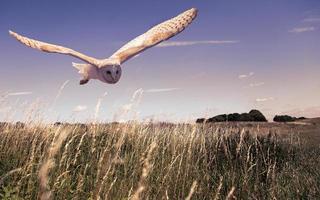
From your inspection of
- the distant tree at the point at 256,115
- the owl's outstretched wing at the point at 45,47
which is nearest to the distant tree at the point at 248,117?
the distant tree at the point at 256,115

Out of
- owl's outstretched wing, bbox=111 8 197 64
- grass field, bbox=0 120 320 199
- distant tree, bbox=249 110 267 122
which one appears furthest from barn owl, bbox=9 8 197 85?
distant tree, bbox=249 110 267 122

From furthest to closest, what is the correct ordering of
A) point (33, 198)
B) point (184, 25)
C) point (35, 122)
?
point (184, 25), point (35, 122), point (33, 198)

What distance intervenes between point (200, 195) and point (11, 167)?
2.24 m

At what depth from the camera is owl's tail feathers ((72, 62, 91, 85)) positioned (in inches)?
Answer: 580

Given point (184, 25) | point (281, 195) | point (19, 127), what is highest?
point (184, 25)

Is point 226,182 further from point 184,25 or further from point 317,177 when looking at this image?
point 184,25

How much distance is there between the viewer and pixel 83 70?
14812 millimetres

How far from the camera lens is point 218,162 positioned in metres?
7.91

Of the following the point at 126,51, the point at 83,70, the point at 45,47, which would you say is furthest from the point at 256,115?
the point at 45,47

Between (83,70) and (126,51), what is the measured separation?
1.57m

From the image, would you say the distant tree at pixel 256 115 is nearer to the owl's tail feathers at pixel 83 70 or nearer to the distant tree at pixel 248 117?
the distant tree at pixel 248 117

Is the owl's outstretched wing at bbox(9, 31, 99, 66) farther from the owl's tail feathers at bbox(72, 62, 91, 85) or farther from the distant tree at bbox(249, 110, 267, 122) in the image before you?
the distant tree at bbox(249, 110, 267, 122)

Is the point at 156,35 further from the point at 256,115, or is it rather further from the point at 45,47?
the point at 256,115

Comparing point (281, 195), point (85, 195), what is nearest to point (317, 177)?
point (281, 195)
